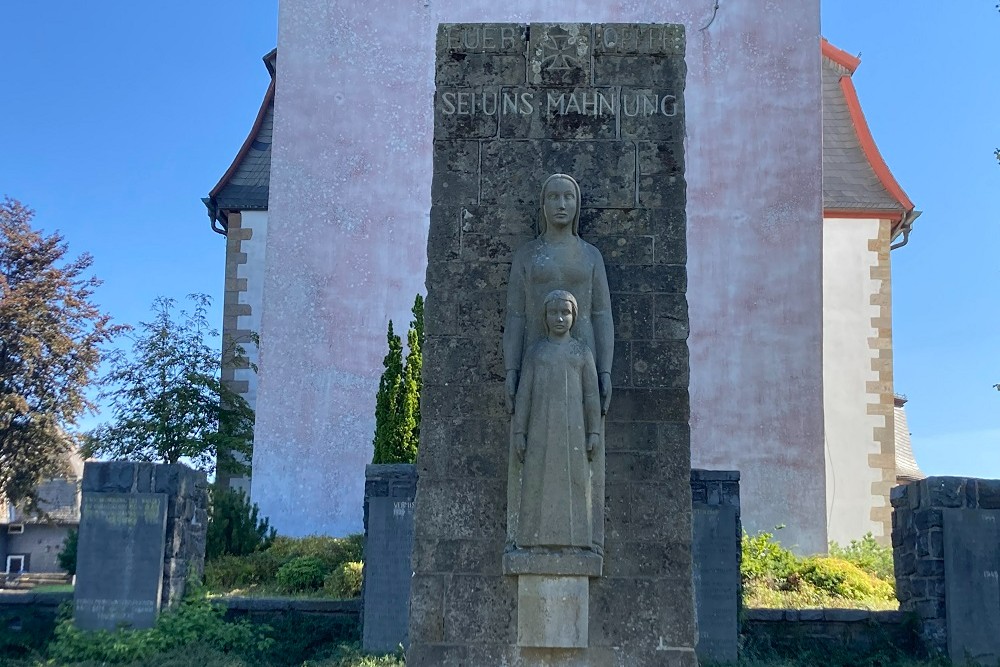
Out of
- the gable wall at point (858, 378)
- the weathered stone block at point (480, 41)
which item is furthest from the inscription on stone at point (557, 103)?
the gable wall at point (858, 378)

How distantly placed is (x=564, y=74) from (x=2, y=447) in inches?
618

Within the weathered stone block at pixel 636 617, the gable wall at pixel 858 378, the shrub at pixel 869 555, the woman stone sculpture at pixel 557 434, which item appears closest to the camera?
the woman stone sculpture at pixel 557 434

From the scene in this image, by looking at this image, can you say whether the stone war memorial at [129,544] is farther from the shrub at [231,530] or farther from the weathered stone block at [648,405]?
the weathered stone block at [648,405]

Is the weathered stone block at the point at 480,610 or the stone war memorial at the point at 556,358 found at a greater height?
the stone war memorial at the point at 556,358

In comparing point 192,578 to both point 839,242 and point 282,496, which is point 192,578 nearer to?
point 282,496

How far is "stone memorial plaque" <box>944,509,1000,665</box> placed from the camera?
11398 millimetres

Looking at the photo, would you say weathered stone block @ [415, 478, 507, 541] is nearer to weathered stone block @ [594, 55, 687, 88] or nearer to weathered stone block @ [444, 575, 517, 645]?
weathered stone block @ [444, 575, 517, 645]

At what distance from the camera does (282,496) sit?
1795cm

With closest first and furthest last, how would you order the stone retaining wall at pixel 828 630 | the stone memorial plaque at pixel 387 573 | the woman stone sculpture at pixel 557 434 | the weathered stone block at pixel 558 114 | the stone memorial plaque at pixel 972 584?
the woman stone sculpture at pixel 557 434 → the weathered stone block at pixel 558 114 → the stone memorial plaque at pixel 972 584 → the stone memorial plaque at pixel 387 573 → the stone retaining wall at pixel 828 630

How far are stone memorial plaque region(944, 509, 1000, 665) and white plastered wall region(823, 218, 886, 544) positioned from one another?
8308mm

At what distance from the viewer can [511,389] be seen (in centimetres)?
700

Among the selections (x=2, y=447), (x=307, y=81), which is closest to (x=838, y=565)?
(x=307, y=81)

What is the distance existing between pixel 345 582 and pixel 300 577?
0.75 m

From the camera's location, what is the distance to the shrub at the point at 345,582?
43.3 feet
